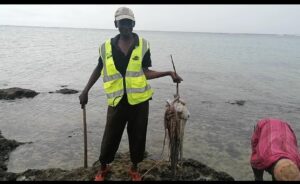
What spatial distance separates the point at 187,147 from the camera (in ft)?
30.8

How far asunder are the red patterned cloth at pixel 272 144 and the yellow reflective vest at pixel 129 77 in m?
1.83

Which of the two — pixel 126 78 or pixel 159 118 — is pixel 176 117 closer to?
pixel 126 78

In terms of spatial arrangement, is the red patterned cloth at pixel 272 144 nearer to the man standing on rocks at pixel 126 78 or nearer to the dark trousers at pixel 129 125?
the man standing on rocks at pixel 126 78

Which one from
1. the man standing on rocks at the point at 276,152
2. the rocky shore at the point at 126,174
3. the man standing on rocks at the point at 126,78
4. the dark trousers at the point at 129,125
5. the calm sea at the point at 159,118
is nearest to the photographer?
the man standing on rocks at the point at 276,152

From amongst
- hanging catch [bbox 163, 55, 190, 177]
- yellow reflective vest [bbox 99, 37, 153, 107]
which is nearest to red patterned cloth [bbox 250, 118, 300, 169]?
hanging catch [bbox 163, 55, 190, 177]

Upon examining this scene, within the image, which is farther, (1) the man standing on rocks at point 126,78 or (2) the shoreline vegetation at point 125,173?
(2) the shoreline vegetation at point 125,173

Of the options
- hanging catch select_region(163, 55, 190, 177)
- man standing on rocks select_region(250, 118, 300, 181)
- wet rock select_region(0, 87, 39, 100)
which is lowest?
wet rock select_region(0, 87, 39, 100)

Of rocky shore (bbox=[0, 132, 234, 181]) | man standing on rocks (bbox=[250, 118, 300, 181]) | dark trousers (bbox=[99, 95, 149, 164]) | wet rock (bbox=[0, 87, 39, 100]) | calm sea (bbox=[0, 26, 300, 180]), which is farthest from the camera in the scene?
wet rock (bbox=[0, 87, 39, 100])

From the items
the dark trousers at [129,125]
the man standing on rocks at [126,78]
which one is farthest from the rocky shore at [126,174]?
the man standing on rocks at [126,78]

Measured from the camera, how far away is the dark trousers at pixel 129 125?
4.96m

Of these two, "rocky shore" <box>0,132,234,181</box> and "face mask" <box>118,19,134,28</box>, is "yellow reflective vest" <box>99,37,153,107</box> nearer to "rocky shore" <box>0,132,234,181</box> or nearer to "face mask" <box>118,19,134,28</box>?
"face mask" <box>118,19,134,28</box>

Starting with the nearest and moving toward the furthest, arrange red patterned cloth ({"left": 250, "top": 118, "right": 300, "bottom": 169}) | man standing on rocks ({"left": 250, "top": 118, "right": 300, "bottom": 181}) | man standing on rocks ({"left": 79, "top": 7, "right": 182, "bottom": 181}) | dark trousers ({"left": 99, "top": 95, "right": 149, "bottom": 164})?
man standing on rocks ({"left": 250, "top": 118, "right": 300, "bottom": 181}) → red patterned cloth ({"left": 250, "top": 118, "right": 300, "bottom": 169}) → man standing on rocks ({"left": 79, "top": 7, "right": 182, "bottom": 181}) → dark trousers ({"left": 99, "top": 95, "right": 149, "bottom": 164})

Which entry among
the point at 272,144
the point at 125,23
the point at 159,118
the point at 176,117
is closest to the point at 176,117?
the point at 176,117

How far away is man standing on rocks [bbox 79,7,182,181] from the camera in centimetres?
480
